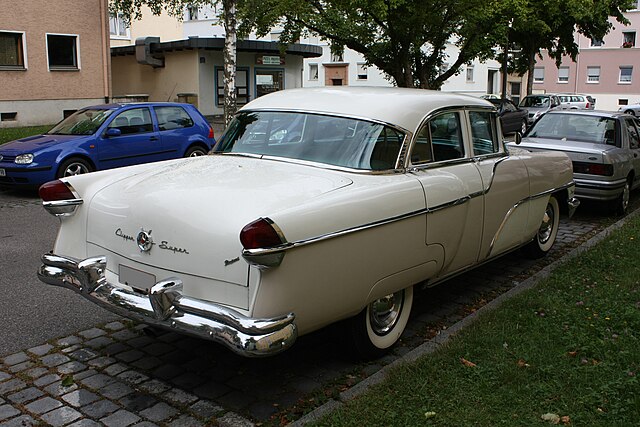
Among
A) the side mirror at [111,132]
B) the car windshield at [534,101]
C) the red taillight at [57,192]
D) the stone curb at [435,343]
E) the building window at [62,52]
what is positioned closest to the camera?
the stone curb at [435,343]

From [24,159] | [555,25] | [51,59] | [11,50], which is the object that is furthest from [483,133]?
[555,25]

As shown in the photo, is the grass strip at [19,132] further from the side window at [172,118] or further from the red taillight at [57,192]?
the red taillight at [57,192]

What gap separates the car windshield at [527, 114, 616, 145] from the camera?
10.4 metres

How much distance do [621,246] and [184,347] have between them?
5162 millimetres

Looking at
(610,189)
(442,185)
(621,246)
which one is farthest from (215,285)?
(610,189)

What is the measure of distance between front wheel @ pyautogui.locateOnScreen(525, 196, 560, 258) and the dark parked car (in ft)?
63.0

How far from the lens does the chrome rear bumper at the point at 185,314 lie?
11.5 ft

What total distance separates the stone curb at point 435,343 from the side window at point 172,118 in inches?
314

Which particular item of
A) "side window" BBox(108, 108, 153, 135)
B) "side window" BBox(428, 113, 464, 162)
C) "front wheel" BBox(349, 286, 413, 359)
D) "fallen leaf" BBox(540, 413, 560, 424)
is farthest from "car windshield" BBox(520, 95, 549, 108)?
"fallen leaf" BBox(540, 413, 560, 424)

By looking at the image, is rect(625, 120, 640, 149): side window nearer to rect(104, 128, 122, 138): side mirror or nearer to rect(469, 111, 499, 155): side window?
rect(469, 111, 499, 155): side window

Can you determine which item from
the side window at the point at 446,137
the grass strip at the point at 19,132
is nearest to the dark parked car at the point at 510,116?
the grass strip at the point at 19,132

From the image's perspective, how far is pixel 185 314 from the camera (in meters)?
3.75

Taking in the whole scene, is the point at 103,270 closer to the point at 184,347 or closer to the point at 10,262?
the point at 184,347

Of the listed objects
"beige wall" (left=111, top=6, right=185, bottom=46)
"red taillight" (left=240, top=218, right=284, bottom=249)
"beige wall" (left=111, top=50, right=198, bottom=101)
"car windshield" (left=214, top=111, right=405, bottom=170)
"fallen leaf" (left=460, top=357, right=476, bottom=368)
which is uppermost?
"beige wall" (left=111, top=6, right=185, bottom=46)
